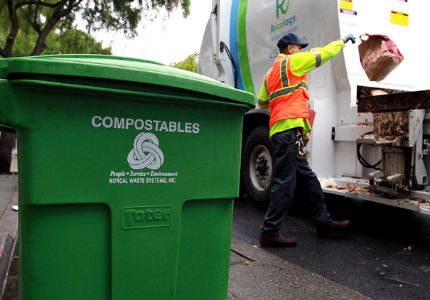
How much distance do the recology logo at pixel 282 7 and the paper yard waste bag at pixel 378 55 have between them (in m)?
1.14

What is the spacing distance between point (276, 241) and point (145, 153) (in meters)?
2.52

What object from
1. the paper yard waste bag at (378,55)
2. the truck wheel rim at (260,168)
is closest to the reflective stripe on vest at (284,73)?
the paper yard waste bag at (378,55)

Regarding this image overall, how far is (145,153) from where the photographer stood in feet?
5.44

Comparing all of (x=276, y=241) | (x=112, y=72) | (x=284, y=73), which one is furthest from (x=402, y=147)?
(x=112, y=72)

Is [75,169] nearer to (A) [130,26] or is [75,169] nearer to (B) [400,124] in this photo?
(B) [400,124]

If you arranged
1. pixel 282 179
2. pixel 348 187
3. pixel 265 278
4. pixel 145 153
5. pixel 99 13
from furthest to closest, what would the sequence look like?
1. pixel 99 13
2. pixel 348 187
3. pixel 282 179
4. pixel 265 278
5. pixel 145 153

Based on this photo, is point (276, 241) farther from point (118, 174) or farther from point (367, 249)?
point (118, 174)

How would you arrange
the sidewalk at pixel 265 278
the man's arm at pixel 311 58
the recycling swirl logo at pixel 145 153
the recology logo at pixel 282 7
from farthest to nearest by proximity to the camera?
1. the recology logo at pixel 282 7
2. the man's arm at pixel 311 58
3. the sidewalk at pixel 265 278
4. the recycling swirl logo at pixel 145 153

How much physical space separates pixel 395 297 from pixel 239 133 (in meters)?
1.70

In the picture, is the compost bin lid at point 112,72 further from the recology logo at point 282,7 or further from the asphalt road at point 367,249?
the recology logo at point 282,7

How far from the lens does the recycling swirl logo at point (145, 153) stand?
1.63 meters

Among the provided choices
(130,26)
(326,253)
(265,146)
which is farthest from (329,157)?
(130,26)

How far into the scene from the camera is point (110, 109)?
1.60 meters

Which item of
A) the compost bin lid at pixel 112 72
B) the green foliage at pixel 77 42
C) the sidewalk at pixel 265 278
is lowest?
the sidewalk at pixel 265 278
